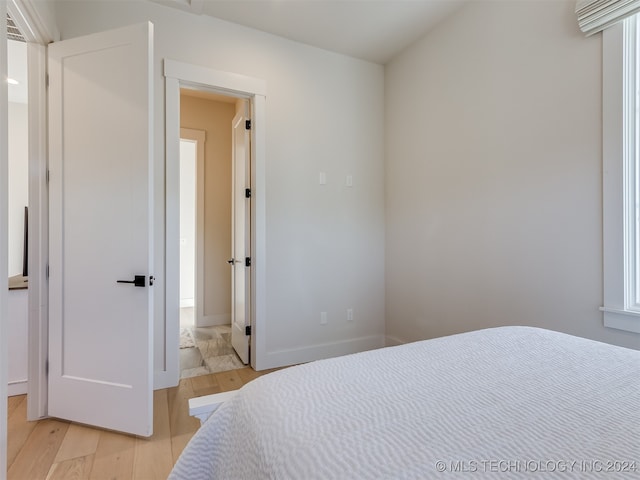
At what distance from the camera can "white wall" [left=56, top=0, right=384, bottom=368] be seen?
2.46 m

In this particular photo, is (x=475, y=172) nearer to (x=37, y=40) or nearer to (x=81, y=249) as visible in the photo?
(x=81, y=249)

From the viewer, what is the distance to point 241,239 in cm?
286

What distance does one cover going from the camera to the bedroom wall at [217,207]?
4.00 m

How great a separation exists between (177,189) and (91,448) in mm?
1630

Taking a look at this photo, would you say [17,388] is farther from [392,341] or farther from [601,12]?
[601,12]

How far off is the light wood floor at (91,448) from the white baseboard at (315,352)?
2.47 feet

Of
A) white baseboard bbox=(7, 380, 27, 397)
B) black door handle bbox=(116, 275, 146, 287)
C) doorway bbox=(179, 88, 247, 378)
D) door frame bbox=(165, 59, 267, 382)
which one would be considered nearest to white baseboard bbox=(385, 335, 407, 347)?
door frame bbox=(165, 59, 267, 382)

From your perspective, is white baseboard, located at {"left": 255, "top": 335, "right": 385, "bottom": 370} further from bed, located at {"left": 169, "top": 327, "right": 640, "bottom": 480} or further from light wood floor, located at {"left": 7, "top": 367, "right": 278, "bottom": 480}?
bed, located at {"left": 169, "top": 327, "right": 640, "bottom": 480}

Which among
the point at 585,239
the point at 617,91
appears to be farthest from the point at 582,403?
the point at 617,91

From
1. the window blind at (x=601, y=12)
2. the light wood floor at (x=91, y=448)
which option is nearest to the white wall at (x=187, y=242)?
the light wood floor at (x=91, y=448)

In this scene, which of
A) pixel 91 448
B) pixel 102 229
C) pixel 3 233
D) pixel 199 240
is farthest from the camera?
pixel 199 240

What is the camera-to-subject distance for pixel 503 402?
711mm

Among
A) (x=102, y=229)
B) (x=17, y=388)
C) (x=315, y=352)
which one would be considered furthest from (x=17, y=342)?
(x=315, y=352)

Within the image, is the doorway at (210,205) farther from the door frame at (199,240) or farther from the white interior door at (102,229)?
the white interior door at (102,229)
